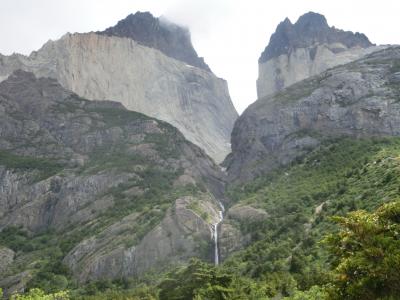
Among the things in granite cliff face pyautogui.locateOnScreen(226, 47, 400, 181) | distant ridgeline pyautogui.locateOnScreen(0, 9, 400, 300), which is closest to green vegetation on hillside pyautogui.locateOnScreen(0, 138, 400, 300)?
distant ridgeline pyautogui.locateOnScreen(0, 9, 400, 300)

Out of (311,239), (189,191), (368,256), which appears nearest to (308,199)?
(311,239)

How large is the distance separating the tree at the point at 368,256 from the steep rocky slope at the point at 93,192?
82088 millimetres

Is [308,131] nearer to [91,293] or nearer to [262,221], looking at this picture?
[262,221]

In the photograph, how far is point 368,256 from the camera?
24562 mm

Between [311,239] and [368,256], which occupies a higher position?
[368,256]

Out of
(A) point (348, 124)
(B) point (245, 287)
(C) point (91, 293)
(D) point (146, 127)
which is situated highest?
(D) point (146, 127)

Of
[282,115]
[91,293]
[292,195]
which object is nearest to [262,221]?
[292,195]

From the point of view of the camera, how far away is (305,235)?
9106 cm

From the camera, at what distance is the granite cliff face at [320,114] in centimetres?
15050

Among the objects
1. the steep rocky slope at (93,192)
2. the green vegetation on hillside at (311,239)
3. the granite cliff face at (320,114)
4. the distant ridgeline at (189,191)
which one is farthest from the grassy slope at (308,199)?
the steep rocky slope at (93,192)

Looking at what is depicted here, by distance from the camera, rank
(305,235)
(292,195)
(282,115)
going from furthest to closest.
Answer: (282,115)
(292,195)
(305,235)

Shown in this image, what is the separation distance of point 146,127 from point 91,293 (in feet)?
310

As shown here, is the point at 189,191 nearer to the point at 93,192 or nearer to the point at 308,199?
the point at 93,192

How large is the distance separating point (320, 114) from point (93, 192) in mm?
75562
